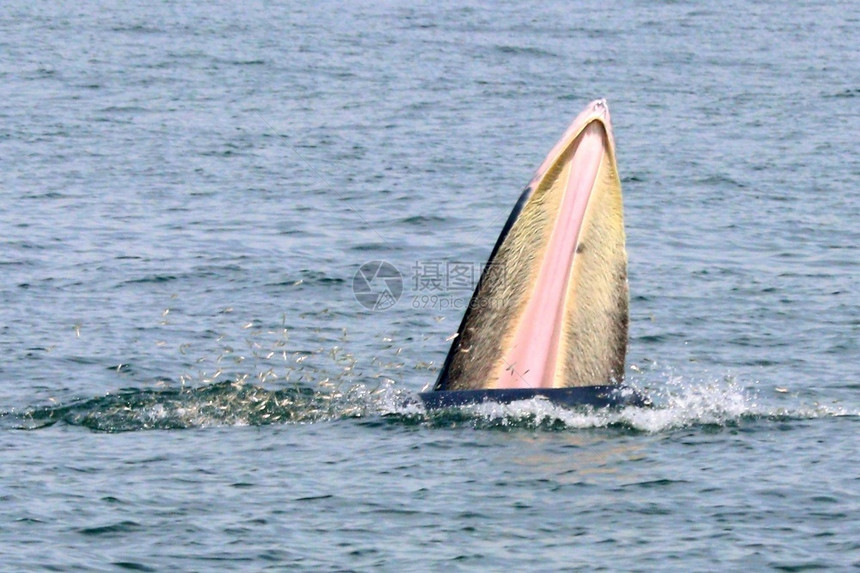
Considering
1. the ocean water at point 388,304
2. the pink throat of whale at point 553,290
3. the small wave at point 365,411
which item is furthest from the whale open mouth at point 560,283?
the ocean water at point 388,304

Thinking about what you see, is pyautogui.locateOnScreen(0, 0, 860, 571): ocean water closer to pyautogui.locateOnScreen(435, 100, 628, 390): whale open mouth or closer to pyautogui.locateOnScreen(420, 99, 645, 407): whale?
pyautogui.locateOnScreen(420, 99, 645, 407): whale

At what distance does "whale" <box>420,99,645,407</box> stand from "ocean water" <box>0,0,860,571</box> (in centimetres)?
76

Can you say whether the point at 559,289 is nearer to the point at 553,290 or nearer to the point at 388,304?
the point at 553,290

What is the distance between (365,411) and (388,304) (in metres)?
7.12

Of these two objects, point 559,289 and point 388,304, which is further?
point 388,304

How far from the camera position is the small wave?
15070 millimetres

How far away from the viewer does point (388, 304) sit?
23891mm

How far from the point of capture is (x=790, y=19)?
58250 mm

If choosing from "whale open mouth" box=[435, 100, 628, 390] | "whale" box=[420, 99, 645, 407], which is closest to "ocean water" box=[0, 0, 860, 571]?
"whale" box=[420, 99, 645, 407]

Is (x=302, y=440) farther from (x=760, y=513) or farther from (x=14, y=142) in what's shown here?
(x=14, y=142)

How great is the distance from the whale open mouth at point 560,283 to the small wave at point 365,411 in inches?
28.7

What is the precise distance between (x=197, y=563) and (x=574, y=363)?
14.1 ft

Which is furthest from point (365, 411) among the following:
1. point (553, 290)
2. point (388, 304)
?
point (388, 304)

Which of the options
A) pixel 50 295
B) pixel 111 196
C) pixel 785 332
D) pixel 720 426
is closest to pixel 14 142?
pixel 111 196
